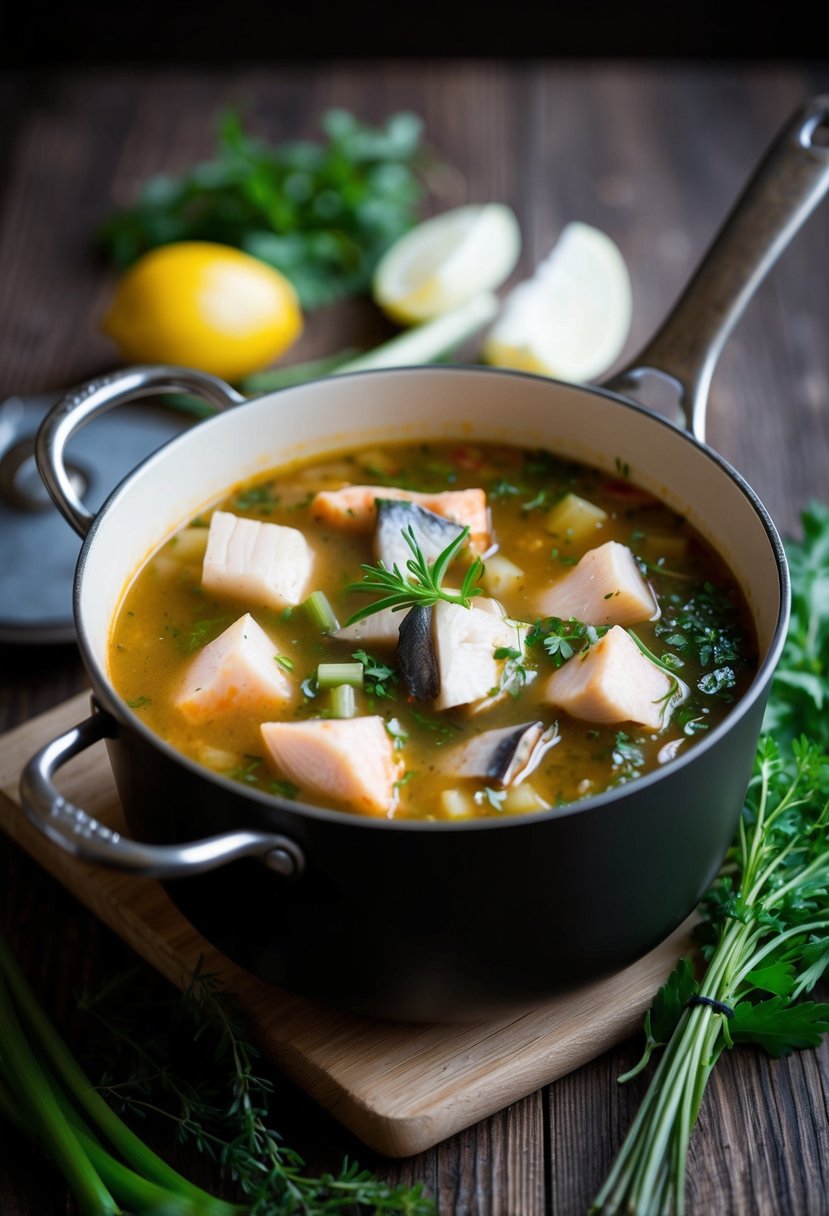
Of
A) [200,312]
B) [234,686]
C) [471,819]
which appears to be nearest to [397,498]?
[234,686]

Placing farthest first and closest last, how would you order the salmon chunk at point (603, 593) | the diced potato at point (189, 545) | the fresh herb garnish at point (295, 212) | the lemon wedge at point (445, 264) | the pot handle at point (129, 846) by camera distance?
the fresh herb garnish at point (295, 212)
the lemon wedge at point (445, 264)
the diced potato at point (189, 545)
the salmon chunk at point (603, 593)
the pot handle at point (129, 846)

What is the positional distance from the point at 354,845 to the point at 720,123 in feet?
14.1

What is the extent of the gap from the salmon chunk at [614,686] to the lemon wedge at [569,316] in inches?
70.5

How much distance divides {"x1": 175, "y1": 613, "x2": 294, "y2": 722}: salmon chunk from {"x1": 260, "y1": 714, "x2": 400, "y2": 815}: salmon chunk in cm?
13

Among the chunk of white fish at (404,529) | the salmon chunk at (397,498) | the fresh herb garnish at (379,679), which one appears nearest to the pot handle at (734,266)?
the salmon chunk at (397,498)

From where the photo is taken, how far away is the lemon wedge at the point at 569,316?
13.3 feet

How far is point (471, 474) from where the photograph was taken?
117 inches

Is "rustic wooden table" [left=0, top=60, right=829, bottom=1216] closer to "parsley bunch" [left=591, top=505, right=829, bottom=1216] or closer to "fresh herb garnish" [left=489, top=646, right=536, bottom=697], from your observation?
"parsley bunch" [left=591, top=505, right=829, bottom=1216]

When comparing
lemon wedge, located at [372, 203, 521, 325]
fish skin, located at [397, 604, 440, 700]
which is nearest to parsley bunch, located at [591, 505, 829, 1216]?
fish skin, located at [397, 604, 440, 700]

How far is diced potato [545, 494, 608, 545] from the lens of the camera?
9.14ft

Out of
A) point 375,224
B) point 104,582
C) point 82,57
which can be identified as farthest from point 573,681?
point 82,57

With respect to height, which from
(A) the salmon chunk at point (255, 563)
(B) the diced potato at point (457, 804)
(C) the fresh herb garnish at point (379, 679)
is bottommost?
(A) the salmon chunk at point (255, 563)

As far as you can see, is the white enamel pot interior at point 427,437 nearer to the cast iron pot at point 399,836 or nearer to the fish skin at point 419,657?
the cast iron pot at point 399,836

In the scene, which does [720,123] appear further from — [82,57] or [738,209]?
[82,57]
